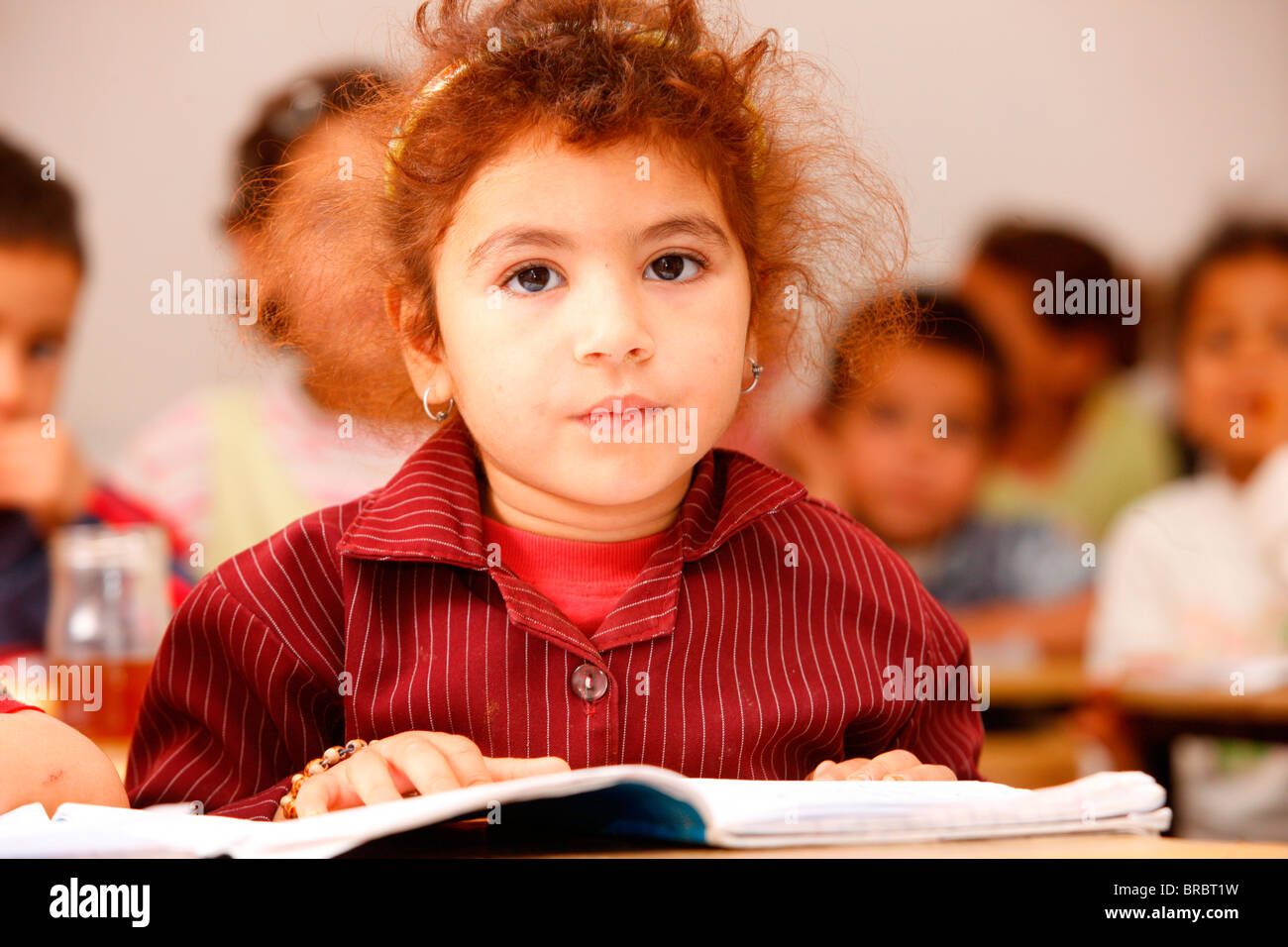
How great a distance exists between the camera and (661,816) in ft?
2.33

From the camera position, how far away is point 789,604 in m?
1.10

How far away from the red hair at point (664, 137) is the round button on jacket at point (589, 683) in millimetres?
347

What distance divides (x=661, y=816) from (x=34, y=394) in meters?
1.99

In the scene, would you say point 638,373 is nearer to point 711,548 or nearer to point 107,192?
point 711,548

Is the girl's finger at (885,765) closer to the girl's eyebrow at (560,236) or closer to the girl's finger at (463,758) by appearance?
the girl's finger at (463,758)

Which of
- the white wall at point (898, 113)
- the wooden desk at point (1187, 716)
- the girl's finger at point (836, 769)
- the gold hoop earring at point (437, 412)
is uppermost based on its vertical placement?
the white wall at point (898, 113)

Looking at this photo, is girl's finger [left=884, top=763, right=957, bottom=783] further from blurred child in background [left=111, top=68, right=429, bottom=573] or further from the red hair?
blurred child in background [left=111, top=68, right=429, bottom=573]

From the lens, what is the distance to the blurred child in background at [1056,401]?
12.3 ft

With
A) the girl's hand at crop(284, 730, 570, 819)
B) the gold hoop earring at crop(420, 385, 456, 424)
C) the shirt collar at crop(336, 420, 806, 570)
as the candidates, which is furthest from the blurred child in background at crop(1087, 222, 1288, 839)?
the girl's hand at crop(284, 730, 570, 819)

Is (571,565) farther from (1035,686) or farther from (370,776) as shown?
(1035,686)

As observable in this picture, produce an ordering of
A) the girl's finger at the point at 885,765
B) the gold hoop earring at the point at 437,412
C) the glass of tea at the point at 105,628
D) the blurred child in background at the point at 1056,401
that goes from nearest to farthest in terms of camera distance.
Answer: the girl's finger at the point at 885,765 < the gold hoop earring at the point at 437,412 < the glass of tea at the point at 105,628 < the blurred child in background at the point at 1056,401

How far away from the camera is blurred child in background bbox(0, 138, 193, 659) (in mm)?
2234

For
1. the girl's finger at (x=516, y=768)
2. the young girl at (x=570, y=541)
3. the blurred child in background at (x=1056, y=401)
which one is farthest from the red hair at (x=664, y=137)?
the blurred child in background at (x=1056, y=401)

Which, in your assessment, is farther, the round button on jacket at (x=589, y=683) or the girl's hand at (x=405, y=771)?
the round button on jacket at (x=589, y=683)
